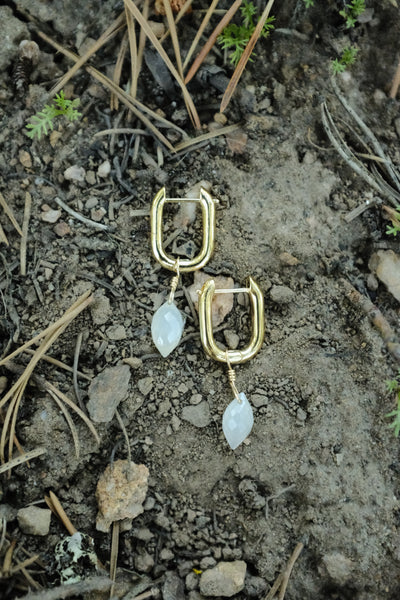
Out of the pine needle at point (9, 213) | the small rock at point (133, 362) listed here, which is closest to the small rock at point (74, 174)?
the pine needle at point (9, 213)

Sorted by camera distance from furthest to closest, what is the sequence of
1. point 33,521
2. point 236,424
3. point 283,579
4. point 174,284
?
point 174,284 < point 236,424 < point 283,579 < point 33,521

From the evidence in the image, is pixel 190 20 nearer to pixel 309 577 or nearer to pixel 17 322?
pixel 17 322

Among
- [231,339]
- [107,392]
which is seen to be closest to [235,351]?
[231,339]

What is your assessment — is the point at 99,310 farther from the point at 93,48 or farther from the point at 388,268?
the point at 388,268

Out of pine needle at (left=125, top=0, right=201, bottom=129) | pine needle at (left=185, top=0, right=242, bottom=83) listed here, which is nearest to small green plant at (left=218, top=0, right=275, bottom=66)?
pine needle at (left=185, top=0, right=242, bottom=83)

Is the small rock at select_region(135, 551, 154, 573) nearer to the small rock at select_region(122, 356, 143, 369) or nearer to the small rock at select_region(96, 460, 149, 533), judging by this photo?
the small rock at select_region(96, 460, 149, 533)

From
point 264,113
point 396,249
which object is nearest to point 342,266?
point 396,249
